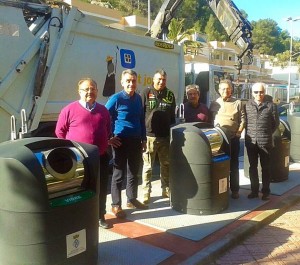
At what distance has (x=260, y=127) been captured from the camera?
5328 mm

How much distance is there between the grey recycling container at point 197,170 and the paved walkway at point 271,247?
2.30 feet

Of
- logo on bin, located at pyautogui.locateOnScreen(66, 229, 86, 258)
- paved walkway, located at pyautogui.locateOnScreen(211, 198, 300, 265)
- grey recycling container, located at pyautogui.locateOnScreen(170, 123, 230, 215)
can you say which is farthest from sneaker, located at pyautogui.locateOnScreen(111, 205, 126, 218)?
logo on bin, located at pyautogui.locateOnScreen(66, 229, 86, 258)

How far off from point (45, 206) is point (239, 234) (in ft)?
7.98

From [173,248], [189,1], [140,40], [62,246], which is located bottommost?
[173,248]

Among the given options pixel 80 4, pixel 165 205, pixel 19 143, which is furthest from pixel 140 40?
pixel 80 4

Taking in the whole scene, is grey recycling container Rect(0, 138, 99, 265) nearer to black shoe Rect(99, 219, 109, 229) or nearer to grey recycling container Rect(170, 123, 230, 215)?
black shoe Rect(99, 219, 109, 229)

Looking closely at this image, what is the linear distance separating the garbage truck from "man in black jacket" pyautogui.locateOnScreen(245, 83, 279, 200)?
8.70 feet

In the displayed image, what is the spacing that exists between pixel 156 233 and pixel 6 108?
277 cm

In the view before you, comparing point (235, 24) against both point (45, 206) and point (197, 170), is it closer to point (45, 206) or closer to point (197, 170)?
point (197, 170)

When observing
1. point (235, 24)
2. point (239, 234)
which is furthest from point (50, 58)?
point (235, 24)

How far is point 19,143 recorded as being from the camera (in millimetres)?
2885

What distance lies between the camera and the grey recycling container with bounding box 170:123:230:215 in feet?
15.5

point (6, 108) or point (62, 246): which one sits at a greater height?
point (6, 108)

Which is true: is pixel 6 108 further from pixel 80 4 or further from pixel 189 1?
pixel 189 1
